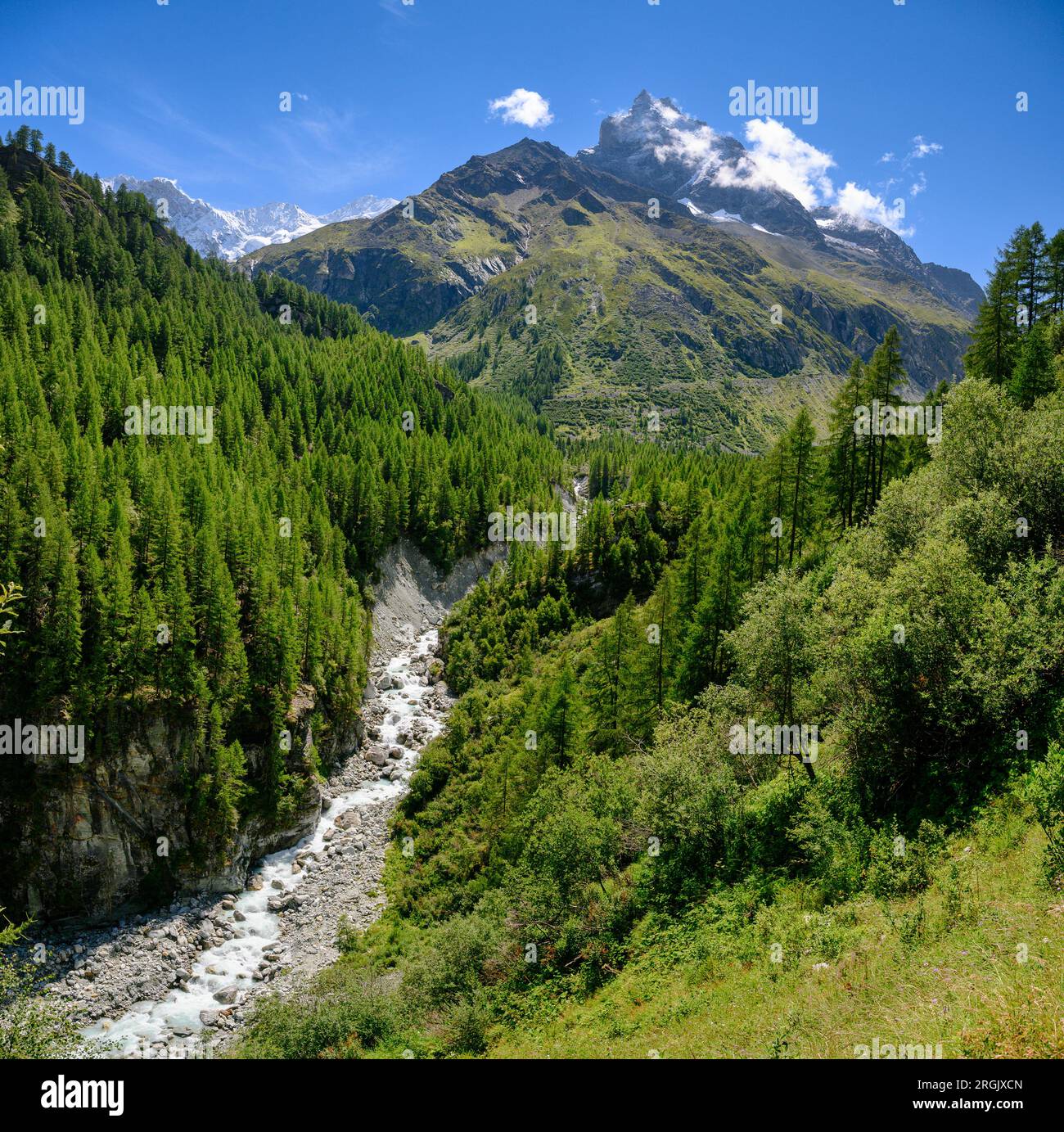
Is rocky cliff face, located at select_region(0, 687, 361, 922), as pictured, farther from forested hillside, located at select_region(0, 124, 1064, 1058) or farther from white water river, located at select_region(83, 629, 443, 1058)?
white water river, located at select_region(83, 629, 443, 1058)

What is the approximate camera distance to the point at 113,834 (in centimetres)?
4712

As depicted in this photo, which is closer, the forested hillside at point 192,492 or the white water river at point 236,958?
the white water river at point 236,958

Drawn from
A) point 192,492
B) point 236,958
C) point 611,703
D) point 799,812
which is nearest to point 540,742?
point 611,703

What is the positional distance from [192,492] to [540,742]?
52.0 meters

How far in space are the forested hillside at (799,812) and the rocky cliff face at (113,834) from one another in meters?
16.0

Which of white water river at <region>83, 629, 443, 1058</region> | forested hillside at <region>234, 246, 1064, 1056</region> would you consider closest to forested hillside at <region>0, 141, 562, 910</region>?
white water river at <region>83, 629, 443, 1058</region>

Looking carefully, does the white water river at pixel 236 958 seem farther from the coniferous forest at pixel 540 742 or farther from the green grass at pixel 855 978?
the green grass at pixel 855 978

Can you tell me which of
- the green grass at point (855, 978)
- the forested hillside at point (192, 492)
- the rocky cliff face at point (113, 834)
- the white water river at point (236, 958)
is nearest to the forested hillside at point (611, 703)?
the green grass at point (855, 978)

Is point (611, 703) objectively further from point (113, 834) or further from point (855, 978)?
point (113, 834)

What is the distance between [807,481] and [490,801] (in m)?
36.2

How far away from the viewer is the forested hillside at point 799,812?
15969 mm

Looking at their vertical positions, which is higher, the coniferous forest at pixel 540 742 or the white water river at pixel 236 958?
the coniferous forest at pixel 540 742
